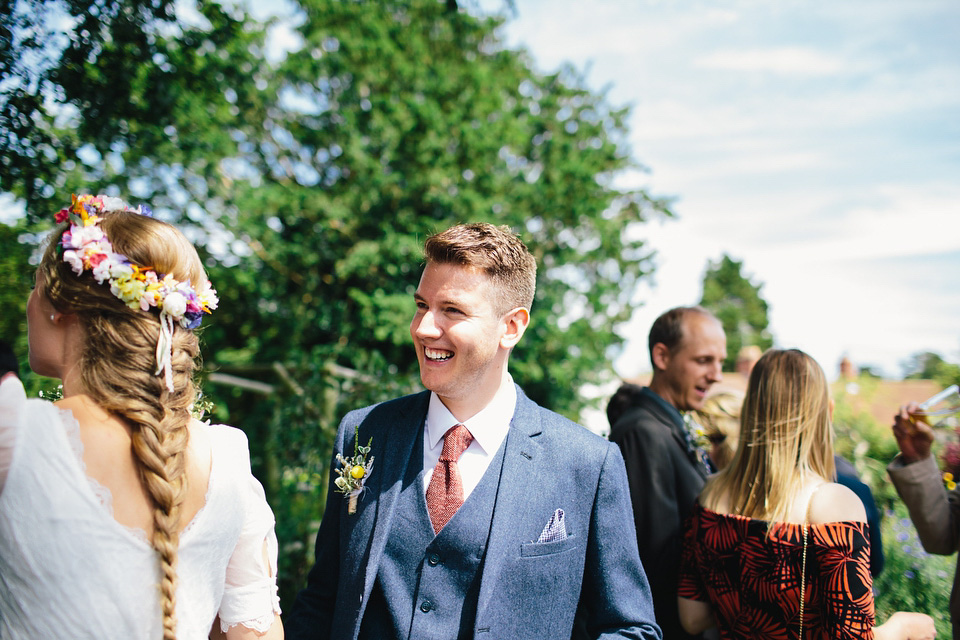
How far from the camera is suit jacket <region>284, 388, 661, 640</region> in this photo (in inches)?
80.0

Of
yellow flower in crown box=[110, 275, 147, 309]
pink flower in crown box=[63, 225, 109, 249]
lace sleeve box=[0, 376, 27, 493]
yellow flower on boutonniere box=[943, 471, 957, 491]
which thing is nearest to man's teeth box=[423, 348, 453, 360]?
yellow flower in crown box=[110, 275, 147, 309]

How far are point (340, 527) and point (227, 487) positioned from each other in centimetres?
65

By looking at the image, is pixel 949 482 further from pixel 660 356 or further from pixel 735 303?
pixel 735 303

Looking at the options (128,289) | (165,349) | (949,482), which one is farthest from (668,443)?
(128,289)

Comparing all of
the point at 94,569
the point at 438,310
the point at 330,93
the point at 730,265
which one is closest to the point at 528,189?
the point at 330,93

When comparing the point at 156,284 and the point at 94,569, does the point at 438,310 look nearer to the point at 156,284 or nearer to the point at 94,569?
the point at 156,284

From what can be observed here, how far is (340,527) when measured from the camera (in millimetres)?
2287

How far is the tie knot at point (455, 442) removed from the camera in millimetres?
2248

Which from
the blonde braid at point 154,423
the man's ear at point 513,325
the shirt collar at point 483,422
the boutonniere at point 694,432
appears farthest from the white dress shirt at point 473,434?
the boutonniere at point 694,432

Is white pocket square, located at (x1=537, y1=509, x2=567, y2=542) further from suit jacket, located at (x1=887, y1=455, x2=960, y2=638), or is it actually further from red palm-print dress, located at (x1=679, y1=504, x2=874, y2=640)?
suit jacket, located at (x1=887, y1=455, x2=960, y2=638)

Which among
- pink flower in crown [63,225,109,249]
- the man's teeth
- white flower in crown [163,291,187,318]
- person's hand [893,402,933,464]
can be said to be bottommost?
person's hand [893,402,933,464]

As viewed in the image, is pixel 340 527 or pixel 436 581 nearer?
pixel 436 581

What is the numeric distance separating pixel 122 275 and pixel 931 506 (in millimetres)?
3509

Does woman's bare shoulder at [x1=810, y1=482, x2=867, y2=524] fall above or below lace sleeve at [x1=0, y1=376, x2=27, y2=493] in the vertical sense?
below
